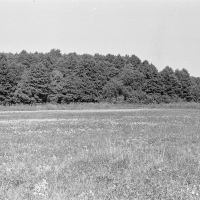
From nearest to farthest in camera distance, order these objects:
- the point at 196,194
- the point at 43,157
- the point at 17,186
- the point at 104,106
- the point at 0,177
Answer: the point at 196,194
the point at 17,186
the point at 0,177
the point at 43,157
the point at 104,106

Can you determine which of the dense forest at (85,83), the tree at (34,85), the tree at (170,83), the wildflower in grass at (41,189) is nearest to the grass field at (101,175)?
the wildflower in grass at (41,189)

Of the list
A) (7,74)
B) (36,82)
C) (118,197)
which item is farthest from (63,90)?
(118,197)

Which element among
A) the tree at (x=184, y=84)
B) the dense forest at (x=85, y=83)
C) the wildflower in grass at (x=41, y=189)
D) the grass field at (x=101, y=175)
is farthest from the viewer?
the tree at (x=184, y=84)

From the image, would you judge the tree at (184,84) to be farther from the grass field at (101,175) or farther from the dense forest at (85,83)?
the grass field at (101,175)

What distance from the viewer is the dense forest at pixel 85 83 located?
7500cm

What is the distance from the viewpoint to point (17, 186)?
5730 mm

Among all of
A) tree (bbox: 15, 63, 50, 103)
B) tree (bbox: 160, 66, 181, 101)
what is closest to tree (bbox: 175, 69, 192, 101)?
tree (bbox: 160, 66, 181, 101)

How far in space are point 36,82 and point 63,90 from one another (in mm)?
7410

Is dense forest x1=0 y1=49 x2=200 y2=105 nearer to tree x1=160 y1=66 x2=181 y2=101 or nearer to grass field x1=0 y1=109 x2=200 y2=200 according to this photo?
tree x1=160 y1=66 x2=181 y2=101

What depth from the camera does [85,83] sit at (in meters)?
80.3

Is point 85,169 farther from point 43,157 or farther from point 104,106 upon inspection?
point 104,106

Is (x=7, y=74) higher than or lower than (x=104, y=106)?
higher

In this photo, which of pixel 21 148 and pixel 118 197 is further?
pixel 21 148

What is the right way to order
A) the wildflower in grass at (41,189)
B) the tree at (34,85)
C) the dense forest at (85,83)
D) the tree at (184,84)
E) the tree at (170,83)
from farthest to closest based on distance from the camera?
the tree at (184,84), the tree at (170,83), the dense forest at (85,83), the tree at (34,85), the wildflower in grass at (41,189)
